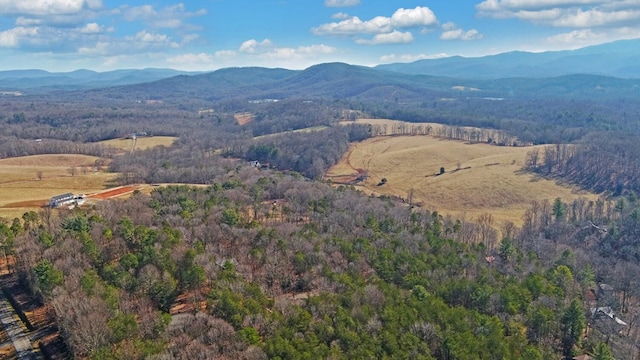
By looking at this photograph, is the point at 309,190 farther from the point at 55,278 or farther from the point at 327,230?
the point at 55,278

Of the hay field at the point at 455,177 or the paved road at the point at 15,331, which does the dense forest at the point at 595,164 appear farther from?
the paved road at the point at 15,331

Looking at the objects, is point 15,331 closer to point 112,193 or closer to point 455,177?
point 112,193

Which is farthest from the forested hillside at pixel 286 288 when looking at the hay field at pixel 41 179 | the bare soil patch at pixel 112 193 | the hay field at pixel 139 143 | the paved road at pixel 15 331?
the hay field at pixel 139 143

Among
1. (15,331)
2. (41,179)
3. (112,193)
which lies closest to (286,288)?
(15,331)

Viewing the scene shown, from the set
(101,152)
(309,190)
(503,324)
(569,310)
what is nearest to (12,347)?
(503,324)

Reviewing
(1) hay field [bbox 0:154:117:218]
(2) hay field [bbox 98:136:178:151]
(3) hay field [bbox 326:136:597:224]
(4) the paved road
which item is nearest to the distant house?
(1) hay field [bbox 0:154:117:218]
